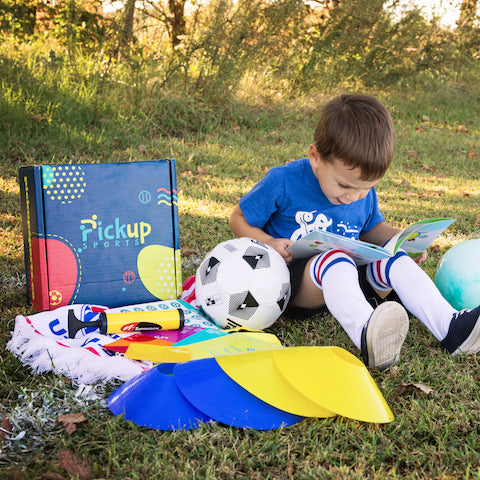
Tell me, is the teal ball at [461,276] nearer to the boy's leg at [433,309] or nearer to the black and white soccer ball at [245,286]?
the boy's leg at [433,309]

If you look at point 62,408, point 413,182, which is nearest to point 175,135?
point 413,182

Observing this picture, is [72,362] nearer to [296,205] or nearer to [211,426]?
[211,426]

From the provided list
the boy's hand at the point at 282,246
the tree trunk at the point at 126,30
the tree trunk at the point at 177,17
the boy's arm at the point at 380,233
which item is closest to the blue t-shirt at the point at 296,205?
the boy's hand at the point at 282,246

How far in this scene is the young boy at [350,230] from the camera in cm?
198

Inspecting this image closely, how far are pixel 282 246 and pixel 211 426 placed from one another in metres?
1.03

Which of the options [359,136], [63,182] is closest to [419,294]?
[359,136]

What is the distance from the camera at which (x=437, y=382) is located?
74.2 inches

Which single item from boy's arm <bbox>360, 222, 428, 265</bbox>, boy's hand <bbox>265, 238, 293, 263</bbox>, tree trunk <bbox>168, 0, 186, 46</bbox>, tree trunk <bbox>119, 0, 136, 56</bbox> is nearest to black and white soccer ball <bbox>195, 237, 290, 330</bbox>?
boy's hand <bbox>265, 238, 293, 263</bbox>

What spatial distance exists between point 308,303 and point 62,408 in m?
1.15

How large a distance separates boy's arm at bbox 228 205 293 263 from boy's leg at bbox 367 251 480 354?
1.47 feet

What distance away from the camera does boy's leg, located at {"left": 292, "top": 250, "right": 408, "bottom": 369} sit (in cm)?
189

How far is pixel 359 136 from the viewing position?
220 centimetres

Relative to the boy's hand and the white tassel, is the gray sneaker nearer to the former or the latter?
the boy's hand

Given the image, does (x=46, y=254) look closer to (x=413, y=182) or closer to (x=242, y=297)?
(x=242, y=297)
